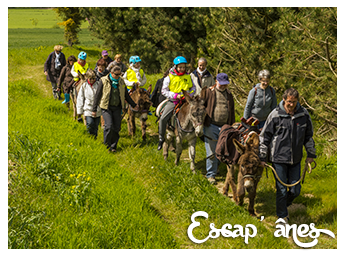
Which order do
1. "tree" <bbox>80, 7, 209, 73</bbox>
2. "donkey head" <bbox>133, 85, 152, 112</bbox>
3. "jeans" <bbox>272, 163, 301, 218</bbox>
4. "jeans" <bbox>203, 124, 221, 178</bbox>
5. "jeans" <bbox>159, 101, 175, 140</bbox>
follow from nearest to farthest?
"jeans" <bbox>272, 163, 301, 218</bbox>
"jeans" <bbox>203, 124, 221, 178</bbox>
"jeans" <bbox>159, 101, 175, 140</bbox>
"donkey head" <bbox>133, 85, 152, 112</bbox>
"tree" <bbox>80, 7, 209, 73</bbox>

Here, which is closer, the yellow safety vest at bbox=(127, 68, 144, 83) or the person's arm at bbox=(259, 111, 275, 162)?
the person's arm at bbox=(259, 111, 275, 162)

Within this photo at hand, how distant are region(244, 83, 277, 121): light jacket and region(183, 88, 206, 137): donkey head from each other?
113 centimetres

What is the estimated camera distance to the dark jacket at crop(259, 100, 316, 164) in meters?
6.57

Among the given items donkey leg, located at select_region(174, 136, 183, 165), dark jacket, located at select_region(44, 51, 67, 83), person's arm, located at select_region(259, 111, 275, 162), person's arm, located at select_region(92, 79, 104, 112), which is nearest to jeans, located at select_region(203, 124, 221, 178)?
donkey leg, located at select_region(174, 136, 183, 165)

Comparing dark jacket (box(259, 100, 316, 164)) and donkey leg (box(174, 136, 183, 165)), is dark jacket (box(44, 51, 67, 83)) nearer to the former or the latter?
donkey leg (box(174, 136, 183, 165))

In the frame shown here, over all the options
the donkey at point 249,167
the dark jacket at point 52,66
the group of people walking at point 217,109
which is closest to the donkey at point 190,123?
the group of people walking at point 217,109

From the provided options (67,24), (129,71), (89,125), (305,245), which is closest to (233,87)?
(129,71)

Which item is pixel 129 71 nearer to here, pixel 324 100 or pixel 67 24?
pixel 324 100

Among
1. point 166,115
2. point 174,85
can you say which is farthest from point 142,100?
point 174,85

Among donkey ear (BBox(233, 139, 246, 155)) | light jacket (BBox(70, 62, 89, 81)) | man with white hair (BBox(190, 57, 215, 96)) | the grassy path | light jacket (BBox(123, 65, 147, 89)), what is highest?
light jacket (BBox(70, 62, 89, 81))

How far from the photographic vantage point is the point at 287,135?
6.60 m

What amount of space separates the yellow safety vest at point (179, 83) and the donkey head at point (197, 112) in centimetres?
101

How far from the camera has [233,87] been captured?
14.0 meters

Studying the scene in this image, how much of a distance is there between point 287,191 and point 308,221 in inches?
32.4
